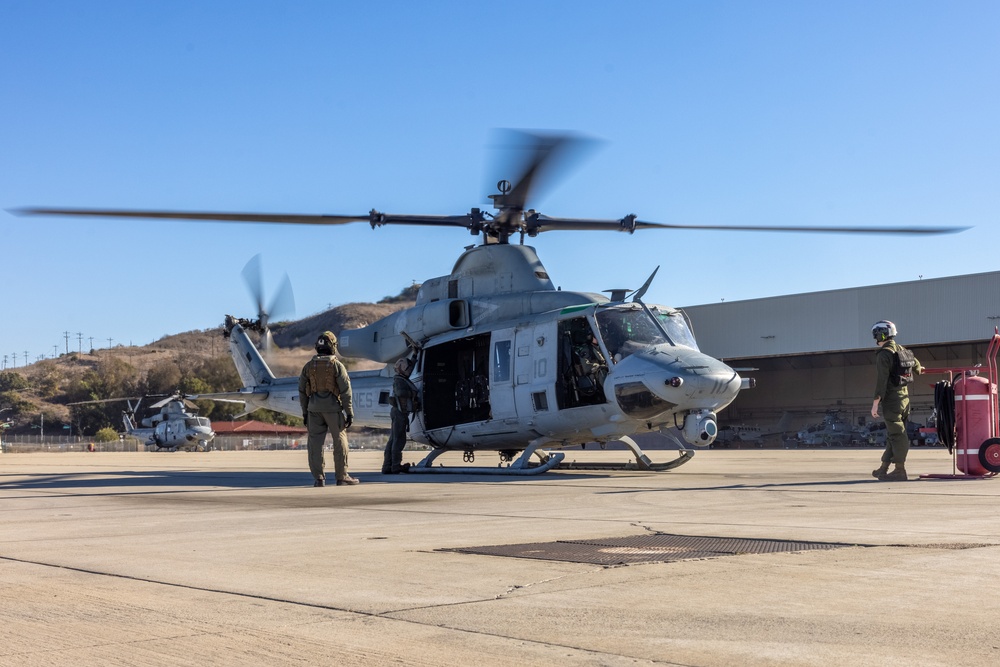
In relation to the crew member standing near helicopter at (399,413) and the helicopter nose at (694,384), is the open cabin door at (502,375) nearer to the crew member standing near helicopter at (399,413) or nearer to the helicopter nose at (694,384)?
the crew member standing near helicopter at (399,413)

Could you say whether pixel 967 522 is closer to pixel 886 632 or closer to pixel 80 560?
pixel 886 632

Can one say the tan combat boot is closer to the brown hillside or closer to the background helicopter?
the background helicopter

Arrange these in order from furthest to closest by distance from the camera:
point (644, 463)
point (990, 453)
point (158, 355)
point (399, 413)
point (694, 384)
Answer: point (158, 355) < point (399, 413) < point (644, 463) < point (694, 384) < point (990, 453)

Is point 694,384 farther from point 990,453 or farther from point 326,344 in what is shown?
point 326,344

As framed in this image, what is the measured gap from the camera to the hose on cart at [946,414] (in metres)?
12.5

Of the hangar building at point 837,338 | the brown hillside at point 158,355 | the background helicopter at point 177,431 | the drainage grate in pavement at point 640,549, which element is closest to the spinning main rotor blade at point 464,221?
the drainage grate in pavement at point 640,549

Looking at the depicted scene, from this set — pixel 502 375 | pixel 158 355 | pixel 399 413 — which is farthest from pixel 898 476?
pixel 158 355

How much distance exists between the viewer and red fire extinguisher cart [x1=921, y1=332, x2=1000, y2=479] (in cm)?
1215

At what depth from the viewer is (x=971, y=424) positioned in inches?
488

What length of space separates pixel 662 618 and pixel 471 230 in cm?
1291

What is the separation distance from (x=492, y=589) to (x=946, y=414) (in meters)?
10.0

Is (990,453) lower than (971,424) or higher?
lower

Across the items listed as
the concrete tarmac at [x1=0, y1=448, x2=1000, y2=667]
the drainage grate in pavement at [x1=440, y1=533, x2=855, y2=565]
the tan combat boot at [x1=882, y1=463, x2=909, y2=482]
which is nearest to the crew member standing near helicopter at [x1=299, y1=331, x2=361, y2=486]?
the concrete tarmac at [x1=0, y1=448, x2=1000, y2=667]

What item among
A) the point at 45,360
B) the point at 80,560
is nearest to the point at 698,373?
the point at 80,560
